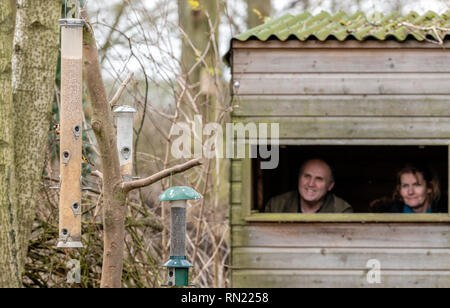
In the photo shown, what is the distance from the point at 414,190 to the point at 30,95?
3670 mm

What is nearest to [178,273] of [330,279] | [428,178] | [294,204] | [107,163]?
[107,163]

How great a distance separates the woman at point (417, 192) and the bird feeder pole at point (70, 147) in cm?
407

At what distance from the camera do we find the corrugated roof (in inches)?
256

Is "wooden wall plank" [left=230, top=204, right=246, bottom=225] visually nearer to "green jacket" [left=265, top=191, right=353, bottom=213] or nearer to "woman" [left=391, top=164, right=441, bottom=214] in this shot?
"green jacket" [left=265, top=191, right=353, bottom=213]

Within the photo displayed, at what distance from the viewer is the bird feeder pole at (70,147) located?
3.97 meters

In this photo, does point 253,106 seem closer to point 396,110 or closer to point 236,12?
point 396,110

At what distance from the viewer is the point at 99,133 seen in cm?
376

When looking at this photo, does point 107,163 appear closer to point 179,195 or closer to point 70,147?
point 70,147

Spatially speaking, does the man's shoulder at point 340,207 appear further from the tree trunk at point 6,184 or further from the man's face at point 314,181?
the tree trunk at point 6,184

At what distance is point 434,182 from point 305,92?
76.7 inches

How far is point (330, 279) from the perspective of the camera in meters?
6.46
